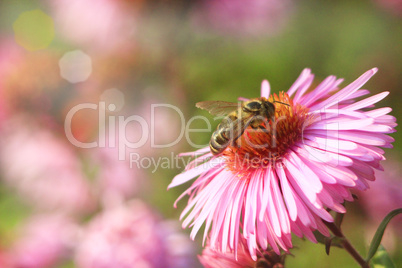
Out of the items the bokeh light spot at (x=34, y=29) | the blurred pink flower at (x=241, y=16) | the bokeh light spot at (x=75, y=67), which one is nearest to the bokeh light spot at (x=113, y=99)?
the bokeh light spot at (x=75, y=67)

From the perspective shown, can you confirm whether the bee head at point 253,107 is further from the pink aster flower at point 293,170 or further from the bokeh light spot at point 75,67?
the bokeh light spot at point 75,67

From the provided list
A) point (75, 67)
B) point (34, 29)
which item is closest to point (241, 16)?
point (75, 67)

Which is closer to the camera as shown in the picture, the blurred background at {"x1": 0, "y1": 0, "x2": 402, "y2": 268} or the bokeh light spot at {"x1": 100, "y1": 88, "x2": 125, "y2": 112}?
the blurred background at {"x1": 0, "y1": 0, "x2": 402, "y2": 268}

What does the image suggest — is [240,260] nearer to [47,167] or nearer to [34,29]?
[47,167]

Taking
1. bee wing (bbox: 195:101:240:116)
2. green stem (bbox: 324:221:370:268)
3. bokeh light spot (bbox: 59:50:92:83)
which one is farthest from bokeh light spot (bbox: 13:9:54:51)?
green stem (bbox: 324:221:370:268)

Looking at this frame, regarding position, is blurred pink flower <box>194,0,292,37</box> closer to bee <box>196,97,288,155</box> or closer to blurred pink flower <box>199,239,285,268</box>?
bee <box>196,97,288,155</box>
